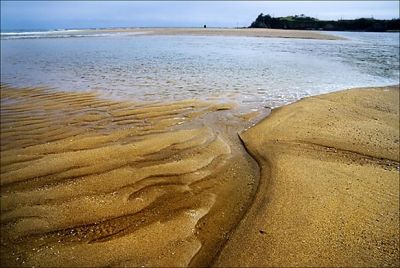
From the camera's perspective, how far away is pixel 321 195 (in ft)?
13.2

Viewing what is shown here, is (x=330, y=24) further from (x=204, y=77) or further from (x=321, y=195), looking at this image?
(x=321, y=195)

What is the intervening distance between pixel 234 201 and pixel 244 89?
6738 mm

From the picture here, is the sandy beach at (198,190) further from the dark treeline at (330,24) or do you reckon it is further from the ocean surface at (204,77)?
the dark treeline at (330,24)

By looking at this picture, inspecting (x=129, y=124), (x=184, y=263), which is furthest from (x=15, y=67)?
(x=184, y=263)

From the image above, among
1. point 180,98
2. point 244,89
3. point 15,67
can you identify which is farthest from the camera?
point 15,67

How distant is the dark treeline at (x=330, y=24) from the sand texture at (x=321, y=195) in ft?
276

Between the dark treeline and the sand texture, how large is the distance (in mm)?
84152

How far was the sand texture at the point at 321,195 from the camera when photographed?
3.08m

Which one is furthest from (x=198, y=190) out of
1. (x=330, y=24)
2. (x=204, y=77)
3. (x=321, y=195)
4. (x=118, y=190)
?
(x=330, y=24)

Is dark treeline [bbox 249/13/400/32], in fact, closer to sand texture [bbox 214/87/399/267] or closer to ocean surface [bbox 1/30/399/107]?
ocean surface [bbox 1/30/399/107]

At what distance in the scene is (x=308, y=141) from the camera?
227 inches

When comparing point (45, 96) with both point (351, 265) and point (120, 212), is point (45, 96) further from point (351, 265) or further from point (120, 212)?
point (351, 265)

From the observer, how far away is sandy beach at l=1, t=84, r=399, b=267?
3096 mm

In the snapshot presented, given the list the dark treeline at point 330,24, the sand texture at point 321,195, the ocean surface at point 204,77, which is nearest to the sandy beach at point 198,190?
the sand texture at point 321,195
